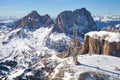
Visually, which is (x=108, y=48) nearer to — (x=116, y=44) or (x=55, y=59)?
(x=116, y=44)

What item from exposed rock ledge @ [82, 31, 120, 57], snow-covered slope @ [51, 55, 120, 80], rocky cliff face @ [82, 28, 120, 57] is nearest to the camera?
snow-covered slope @ [51, 55, 120, 80]

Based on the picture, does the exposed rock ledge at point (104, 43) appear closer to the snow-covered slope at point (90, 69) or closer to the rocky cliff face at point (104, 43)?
the rocky cliff face at point (104, 43)

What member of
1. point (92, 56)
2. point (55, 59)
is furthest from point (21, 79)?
point (92, 56)

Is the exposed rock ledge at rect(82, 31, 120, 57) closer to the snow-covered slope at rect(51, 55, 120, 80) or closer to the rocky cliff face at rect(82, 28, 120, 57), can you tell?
the rocky cliff face at rect(82, 28, 120, 57)

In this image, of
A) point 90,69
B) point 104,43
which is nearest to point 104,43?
point 104,43

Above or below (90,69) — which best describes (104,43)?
above

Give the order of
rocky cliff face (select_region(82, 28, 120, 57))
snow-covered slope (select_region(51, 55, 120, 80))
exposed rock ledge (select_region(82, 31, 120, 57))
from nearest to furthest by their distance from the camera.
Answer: snow-covered slope (select_region(51, 55, 120, 80))
rocky cliff face (select_region(82, 28, 120, 57))
exposed rock ledge (select_region(82, 31, 120, 57))

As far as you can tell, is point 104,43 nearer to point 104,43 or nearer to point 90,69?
point 104,43

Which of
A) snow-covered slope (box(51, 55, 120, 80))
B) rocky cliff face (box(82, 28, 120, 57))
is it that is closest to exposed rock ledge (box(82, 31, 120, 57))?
rocky cliff face (box(82, 28, 120, 57))
